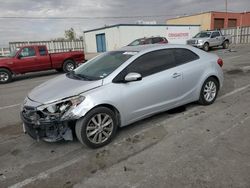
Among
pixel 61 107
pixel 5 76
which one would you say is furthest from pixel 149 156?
pixel 5 76

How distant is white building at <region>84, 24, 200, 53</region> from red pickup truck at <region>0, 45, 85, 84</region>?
16.5 metres

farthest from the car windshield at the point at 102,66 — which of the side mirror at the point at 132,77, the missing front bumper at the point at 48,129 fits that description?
the missing front bumper at the point at 48,129

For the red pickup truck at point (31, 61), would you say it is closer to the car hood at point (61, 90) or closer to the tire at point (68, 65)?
the tire at point (68, 65)

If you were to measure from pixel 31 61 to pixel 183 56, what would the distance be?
9818 mm

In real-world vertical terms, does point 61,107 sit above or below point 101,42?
below

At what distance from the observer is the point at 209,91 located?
5453 mm

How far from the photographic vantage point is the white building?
2948 centimetres

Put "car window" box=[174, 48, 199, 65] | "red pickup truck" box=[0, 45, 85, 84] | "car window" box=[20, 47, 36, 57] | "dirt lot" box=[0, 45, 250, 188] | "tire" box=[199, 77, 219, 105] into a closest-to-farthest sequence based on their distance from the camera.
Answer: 1. "dirt lot" box=[0, 45, 250, 188]
2. "car window" box=[174, 48, 199, 65]
3. "tire" box=[199, 77, 219, 105]
4. "red pickup truck" box=[0, 45, 85, 84]
5. "car window" box=[20, 47, 36, 57]

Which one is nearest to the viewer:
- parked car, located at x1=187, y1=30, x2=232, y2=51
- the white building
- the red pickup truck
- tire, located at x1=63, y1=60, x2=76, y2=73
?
the red pickup truck

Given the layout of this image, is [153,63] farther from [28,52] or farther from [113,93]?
[28,52]

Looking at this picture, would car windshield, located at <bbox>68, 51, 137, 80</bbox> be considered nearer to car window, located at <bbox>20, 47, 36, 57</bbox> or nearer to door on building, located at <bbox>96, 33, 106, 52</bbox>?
car window, located at <bbox>20, 47, 36, 57</bbox>

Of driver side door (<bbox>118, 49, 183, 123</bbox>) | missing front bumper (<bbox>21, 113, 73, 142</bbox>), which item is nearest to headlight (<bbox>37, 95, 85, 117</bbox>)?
missing front bumper (<bbox>21, 113, 73, 142</bbox>)

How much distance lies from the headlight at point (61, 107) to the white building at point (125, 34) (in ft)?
87.0

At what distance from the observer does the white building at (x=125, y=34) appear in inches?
1161
